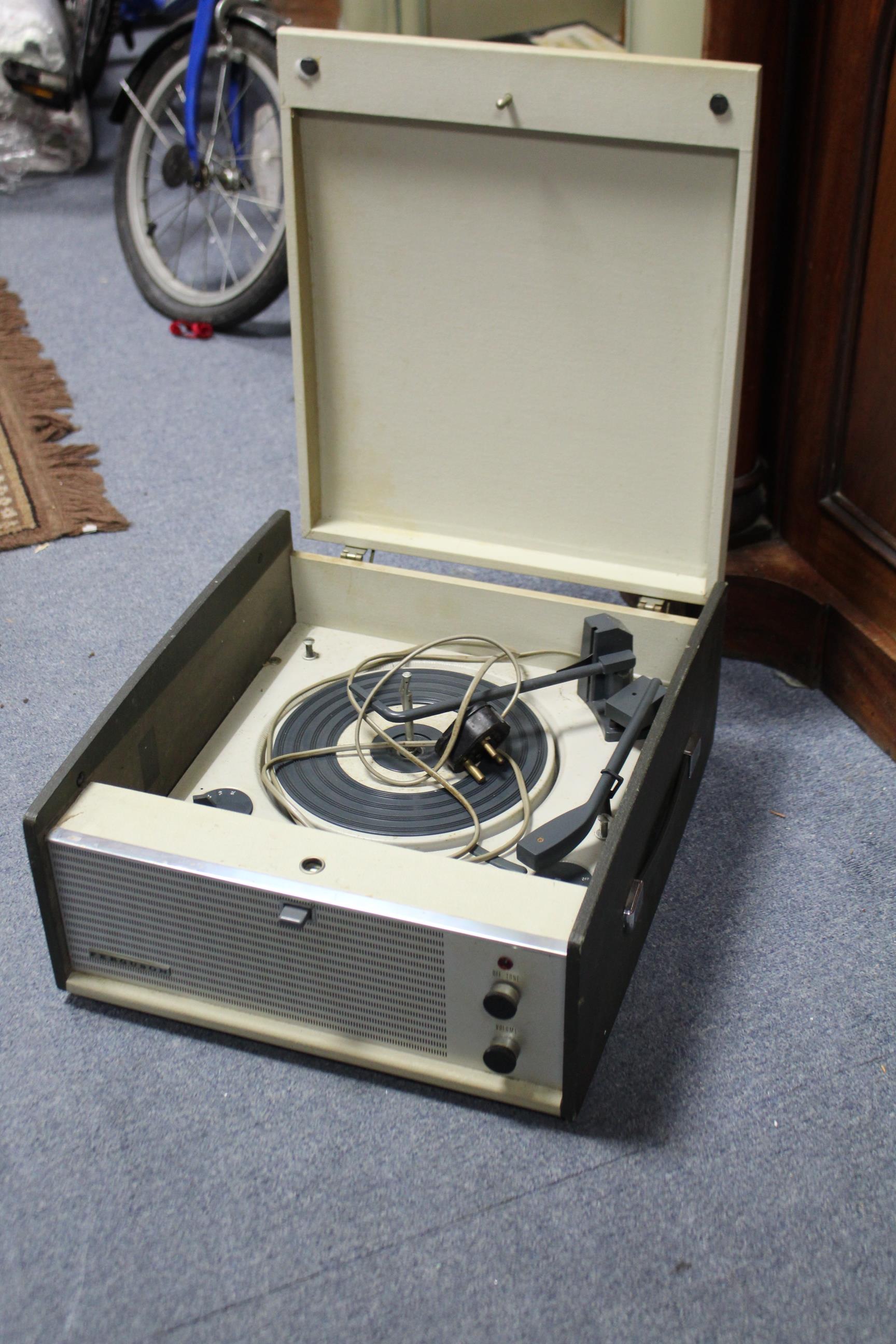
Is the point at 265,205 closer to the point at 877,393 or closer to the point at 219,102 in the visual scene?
the point at 219,102

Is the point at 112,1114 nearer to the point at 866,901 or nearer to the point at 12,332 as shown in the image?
the point at 866,901

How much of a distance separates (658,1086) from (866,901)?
0.34 m

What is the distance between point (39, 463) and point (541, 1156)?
152 cm

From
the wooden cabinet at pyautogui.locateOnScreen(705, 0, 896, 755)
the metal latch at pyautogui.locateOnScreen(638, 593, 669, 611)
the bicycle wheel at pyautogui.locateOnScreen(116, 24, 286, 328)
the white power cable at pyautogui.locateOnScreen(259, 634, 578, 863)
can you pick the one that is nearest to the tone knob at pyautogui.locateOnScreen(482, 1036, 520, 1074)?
the white power cable at pyautogui.locateOnScreen(259, 634, 578, 863)

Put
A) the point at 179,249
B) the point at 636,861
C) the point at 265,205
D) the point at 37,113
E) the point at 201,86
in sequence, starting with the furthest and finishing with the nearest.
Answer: the point at 37,113 → the point at 179,249 → the point at 265,205 → the point at 201,86 → the point at 636,861

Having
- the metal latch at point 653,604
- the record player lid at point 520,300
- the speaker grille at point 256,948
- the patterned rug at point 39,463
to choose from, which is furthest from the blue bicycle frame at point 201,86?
the speaker grille at point 256,948

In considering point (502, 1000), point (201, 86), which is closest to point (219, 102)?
point (201, 86)

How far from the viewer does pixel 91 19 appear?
3043mm

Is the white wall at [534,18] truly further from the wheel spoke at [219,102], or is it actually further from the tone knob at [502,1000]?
the tone knob at [502,1000]

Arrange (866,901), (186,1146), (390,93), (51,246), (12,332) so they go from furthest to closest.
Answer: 1. (51,246)
2. (12,332)
3. (866,901)
4. (390,93)
5. (186,1146)

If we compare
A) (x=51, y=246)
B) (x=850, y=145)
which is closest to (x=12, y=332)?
(x=51, y=246)

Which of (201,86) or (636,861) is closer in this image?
(636,861)

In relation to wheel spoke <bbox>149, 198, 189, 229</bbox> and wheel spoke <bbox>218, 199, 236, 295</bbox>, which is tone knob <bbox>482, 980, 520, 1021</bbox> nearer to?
wheel spoke <bbox>218, 199, 236, 295</bbox>

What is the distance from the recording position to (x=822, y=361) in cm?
162
